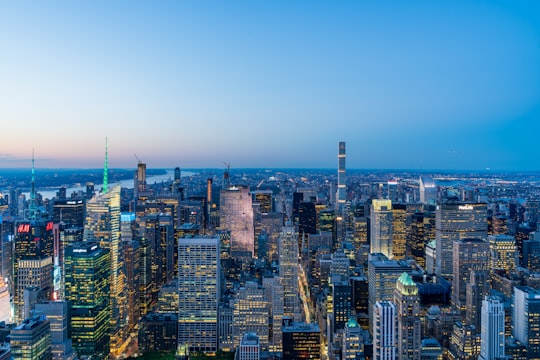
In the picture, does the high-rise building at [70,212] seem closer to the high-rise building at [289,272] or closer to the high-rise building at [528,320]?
the high-rise building at [289,272]

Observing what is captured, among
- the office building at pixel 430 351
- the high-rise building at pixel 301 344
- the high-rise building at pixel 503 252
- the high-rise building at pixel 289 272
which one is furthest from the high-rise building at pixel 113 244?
the high-rise building at pixel 503 252

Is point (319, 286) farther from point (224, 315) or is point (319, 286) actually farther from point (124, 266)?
point (124, 266)

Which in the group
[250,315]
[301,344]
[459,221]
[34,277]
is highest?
[459,221]

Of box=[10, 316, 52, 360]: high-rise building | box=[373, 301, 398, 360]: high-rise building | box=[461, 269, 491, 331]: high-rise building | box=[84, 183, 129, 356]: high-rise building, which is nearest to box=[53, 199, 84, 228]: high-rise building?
box=[84, 183, 129, 356]: high-rise building

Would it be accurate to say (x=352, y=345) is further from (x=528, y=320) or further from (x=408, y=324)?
(x=528, y=320)

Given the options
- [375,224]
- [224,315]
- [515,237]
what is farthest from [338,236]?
[224,315]

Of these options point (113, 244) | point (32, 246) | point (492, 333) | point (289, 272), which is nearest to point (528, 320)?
point (492, 333)
